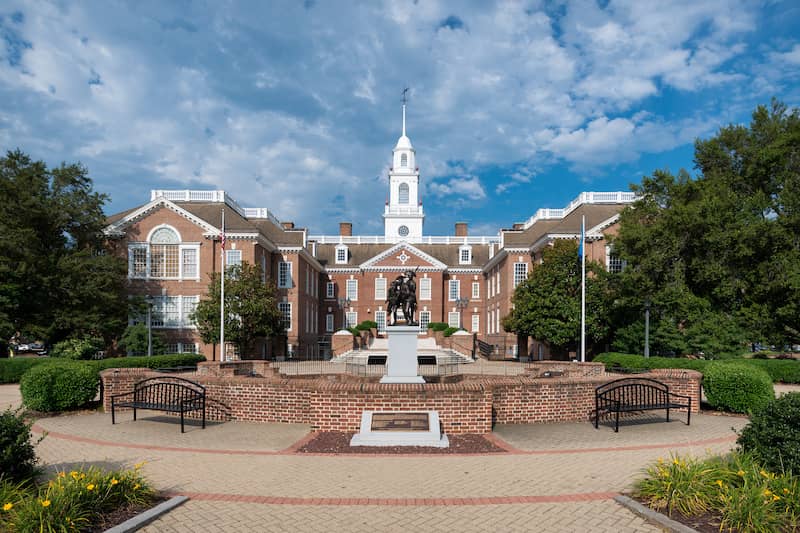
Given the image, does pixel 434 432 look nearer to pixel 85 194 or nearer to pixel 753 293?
pixel 753 293

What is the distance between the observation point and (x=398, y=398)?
1059 cm

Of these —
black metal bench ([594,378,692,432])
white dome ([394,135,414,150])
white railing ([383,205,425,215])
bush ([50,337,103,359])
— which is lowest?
bush ([50,337,103,359])

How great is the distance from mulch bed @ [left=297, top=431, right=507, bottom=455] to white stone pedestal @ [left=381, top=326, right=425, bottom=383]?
3.62 meters

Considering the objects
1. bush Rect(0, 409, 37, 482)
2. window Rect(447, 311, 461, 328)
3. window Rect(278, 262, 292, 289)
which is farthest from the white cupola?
bush Rect(0, 409, 37, 482)

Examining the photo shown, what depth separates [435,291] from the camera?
178 feet

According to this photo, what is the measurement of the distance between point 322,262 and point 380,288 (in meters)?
7.30

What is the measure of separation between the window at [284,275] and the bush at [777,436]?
39204mm

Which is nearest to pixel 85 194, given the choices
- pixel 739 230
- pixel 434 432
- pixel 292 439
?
pixel 292 439

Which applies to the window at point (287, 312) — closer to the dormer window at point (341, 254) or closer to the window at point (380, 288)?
the window at point (380, 288)

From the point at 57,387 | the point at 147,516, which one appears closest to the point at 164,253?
the point at 57,387

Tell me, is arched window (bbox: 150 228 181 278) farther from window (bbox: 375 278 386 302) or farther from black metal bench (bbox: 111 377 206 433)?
black metal bench (bbox: 111 377 206 433)

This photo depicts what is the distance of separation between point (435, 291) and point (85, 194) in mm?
32843

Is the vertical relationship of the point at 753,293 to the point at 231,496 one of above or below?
above

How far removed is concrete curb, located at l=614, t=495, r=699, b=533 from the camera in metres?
5.54
